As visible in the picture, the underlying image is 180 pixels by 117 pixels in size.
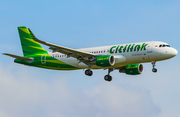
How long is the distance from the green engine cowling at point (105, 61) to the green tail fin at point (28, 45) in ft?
37.9

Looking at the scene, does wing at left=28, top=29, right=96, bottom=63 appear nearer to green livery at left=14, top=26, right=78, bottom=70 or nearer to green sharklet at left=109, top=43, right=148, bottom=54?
green sharklet at left=109, top=43, right=148, bottom=54

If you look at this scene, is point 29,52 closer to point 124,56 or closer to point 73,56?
point 73,56

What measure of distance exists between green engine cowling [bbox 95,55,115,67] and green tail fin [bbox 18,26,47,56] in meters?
11.5

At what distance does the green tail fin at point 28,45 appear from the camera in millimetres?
58959

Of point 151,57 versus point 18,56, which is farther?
point 18,56

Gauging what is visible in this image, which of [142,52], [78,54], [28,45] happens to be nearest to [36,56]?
[28,45]

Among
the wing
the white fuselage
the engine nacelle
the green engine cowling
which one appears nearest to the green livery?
the wing

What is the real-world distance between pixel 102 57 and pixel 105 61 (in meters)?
0.96

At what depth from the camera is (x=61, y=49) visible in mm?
49562

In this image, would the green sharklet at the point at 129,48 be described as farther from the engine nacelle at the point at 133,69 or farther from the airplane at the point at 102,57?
the engine nacelle at the point at 133,69

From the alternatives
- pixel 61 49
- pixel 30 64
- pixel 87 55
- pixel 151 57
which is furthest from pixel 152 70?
pixel 30 64

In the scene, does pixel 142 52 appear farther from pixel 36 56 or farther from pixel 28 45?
pixel 28 45

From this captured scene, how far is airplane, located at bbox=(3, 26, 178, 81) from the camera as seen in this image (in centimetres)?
4972

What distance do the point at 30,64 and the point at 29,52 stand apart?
2624mm
